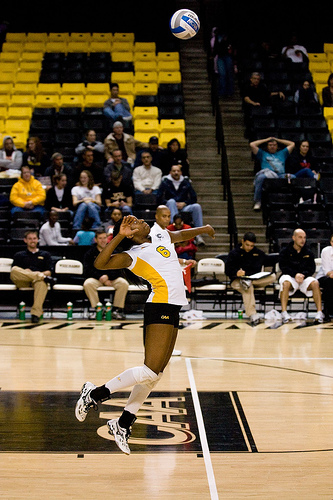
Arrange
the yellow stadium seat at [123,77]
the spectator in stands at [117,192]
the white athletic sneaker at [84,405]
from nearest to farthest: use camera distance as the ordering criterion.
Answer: the white athletic sneaker at [84,405], the spectator in stands at [117,192], the yellow stadium seat at [123,77]

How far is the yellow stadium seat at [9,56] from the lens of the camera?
17469 mm

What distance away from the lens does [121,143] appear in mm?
14086

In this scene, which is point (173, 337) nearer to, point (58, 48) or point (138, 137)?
point (138, 137)

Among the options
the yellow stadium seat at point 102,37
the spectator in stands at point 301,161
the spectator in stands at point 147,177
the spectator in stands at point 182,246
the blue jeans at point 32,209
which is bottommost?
the spectator in stands at point 182,246

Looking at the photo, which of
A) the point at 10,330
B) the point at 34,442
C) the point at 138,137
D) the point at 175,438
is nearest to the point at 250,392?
the point at 175,438

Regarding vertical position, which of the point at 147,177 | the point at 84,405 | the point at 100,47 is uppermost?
the point at 100,47

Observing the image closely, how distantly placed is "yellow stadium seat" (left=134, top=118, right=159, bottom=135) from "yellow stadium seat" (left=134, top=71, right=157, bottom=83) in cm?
201

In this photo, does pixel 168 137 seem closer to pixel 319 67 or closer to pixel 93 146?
pixel 93 146

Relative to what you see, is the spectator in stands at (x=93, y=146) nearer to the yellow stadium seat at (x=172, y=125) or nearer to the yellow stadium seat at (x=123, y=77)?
the yellow stadium seat at (x=172, y=125)

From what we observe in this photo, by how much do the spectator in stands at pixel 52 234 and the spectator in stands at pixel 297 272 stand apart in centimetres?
388

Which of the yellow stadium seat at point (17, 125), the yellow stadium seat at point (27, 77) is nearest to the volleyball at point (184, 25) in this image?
the yellow stadium seat at point (17, 125)

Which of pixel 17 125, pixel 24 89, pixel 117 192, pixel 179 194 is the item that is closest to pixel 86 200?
pixel 117 192

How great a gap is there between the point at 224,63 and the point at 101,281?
761 cm

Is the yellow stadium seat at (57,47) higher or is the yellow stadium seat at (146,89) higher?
the yellow stadium seat at (57,47)
